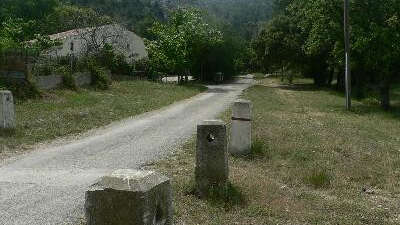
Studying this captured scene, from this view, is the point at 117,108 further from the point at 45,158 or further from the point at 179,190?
the point at 179,190

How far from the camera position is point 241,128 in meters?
10.4

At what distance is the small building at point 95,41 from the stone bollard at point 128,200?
1309 inches

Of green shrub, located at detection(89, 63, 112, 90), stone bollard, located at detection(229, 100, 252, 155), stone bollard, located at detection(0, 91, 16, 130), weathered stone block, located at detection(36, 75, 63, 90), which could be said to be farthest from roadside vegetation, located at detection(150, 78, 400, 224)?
green shrub, located at detection(89, 63, 112, 90)

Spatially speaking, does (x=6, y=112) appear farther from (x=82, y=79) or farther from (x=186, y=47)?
(x=186, y=47)

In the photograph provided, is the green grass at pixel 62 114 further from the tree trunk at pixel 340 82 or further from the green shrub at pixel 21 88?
the tree trunk at pixel 340 82

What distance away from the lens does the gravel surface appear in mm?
6613

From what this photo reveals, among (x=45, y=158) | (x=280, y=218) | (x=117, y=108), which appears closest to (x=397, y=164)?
(x=280, y=218)

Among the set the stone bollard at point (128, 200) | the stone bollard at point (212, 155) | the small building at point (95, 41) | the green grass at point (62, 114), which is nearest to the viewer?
the stone bollard at point (128, 200)

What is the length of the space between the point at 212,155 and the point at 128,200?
12.8ft

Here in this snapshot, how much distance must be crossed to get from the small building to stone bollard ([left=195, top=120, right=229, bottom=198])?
2984 cm

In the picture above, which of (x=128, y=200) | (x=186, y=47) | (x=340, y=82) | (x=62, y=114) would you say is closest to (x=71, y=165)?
(x=128, y=200)

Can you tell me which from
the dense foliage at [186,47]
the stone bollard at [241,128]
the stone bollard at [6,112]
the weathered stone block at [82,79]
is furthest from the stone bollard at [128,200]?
the dense foliage at [186,47]

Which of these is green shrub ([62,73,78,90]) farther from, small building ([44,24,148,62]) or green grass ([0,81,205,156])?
small building ([44,24,148,62])

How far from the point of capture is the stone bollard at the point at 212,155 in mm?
7266
